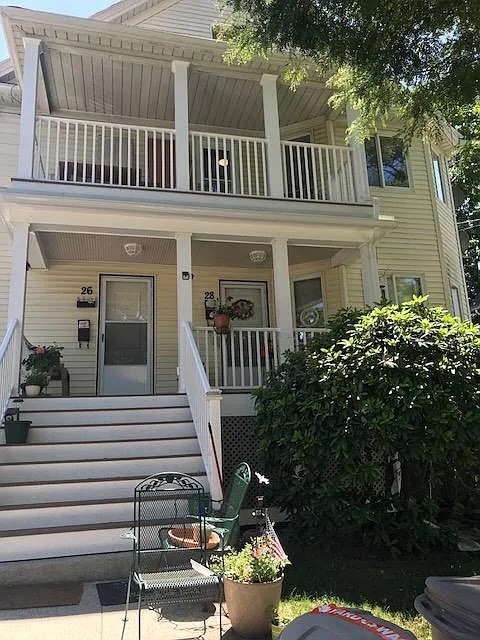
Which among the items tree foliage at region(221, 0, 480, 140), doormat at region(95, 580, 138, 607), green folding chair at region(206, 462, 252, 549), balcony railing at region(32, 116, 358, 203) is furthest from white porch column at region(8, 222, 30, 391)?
tree foliage at region(221, 0, 480, 140)

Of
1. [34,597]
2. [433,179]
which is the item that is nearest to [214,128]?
[433,179]

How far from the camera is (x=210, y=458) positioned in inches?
213

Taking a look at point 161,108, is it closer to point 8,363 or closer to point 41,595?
point 8,363

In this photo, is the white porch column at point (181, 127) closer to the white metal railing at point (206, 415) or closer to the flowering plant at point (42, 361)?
the white metal railing at point (206, 415)

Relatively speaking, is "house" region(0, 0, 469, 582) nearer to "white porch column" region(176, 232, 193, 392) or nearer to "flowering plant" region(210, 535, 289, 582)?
"white porch column" region(176, 232, 193, 392)

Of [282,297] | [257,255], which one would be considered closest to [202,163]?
[257,255]

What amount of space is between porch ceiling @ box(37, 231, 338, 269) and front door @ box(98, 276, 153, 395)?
55 centimetres

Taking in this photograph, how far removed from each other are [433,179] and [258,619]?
34.5 ft

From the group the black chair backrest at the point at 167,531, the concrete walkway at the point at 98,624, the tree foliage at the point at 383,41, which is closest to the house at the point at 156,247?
the black chair backrest at the point at 167,531

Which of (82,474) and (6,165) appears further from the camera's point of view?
(6,165)

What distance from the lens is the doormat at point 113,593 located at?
3886mm

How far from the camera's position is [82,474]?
215 inches

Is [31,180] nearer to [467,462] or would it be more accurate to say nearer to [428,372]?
[428,372]

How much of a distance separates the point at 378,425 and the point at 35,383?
4507 mm
